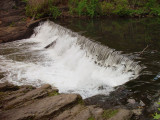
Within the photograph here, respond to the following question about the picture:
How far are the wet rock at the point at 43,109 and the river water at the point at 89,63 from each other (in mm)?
1317

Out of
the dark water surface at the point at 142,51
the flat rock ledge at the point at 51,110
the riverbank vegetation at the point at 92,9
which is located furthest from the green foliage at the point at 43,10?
the flat rock ledge at the point at 51,110

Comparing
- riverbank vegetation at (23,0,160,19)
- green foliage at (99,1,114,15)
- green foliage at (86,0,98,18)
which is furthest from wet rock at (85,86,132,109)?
green foliage at (99,1,114,15)

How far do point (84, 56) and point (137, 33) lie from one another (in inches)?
160

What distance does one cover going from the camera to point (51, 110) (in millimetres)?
4320

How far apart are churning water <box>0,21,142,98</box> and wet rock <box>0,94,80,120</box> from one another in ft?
4.32

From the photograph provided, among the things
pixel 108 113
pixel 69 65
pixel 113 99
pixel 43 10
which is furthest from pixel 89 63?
pixel 43 10

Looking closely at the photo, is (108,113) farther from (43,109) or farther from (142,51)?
(142,51)

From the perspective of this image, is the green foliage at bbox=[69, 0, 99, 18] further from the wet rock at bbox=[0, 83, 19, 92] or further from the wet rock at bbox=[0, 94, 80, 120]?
the wet rock at bbox=[0, 94, 80, 120]

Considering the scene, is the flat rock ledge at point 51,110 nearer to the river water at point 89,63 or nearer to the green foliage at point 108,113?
the green foliage at point 108,113

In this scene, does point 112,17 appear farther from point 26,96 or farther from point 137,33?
point 26,96

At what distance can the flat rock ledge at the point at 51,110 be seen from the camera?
411 cm

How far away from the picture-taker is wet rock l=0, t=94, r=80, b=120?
414 cm

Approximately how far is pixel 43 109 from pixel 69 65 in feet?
17.6

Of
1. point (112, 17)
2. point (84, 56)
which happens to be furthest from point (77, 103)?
point (112, 17)
